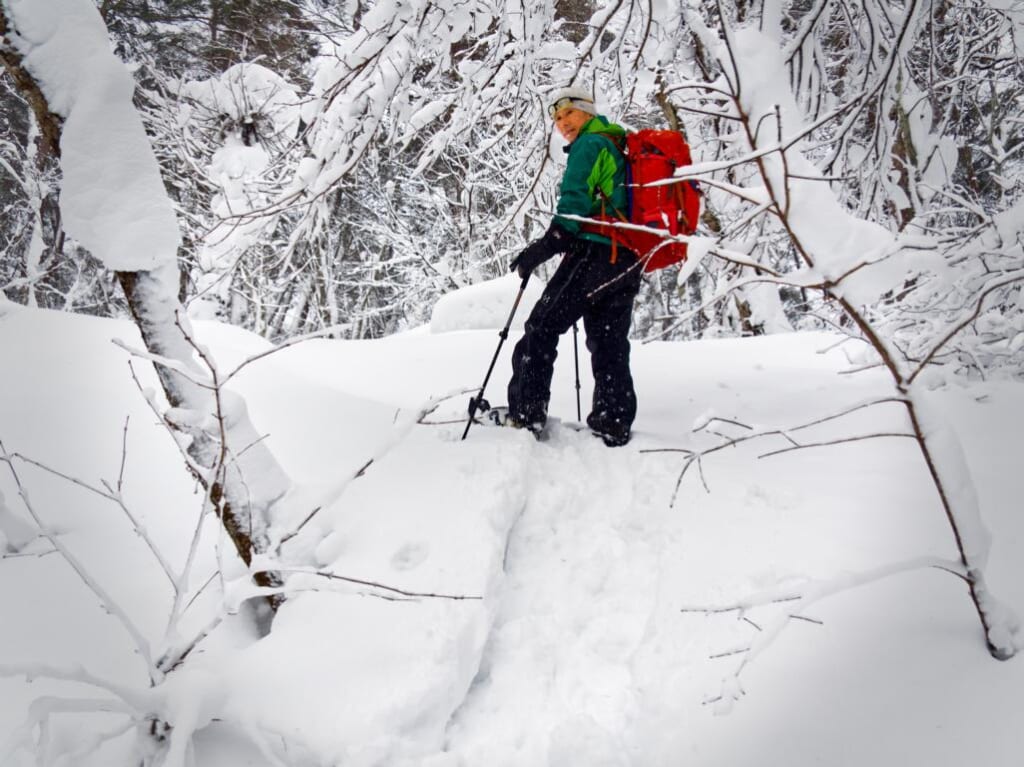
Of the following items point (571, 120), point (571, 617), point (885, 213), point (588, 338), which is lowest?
point (571, 617)

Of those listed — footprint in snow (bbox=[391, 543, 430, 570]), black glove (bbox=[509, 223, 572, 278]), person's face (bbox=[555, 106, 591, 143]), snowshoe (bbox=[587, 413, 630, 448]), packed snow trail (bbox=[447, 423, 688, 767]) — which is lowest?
packed snow trail (bbox=[447, 423, 688, 767])

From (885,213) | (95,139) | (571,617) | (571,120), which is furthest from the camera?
(885,213)

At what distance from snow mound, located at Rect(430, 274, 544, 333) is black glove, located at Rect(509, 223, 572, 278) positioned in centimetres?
392

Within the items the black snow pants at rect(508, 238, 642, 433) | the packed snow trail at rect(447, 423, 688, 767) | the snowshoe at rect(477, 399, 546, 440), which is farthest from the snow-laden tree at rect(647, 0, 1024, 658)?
the snowshoe at rect(477, 399, 546, 440)

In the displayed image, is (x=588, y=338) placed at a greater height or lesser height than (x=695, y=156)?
lesser

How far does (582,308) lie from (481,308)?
4.23 meters

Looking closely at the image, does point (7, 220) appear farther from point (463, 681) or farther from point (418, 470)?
point (463, 681)

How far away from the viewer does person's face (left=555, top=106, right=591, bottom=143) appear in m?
2.73

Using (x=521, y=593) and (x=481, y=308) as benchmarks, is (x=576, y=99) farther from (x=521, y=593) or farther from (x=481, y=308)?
(x=481, y=308)

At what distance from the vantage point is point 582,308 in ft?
9.75

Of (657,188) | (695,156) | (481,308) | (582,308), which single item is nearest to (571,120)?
(657,188)

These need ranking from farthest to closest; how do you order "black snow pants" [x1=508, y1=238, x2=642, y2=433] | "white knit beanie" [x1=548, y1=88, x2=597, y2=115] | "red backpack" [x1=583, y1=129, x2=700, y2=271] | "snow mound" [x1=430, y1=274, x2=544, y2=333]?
1. "snow mound" [x1=430, y1=274, x2=544, y2=333]
2. "black snow pants" [x1=508, y1=238, x2=642, y2=433]
3. "white knit beanie" [x1=548, y1=88, x2=597, y2=115]
4. "red backpack" [x1=583, y1=129, x2=700, y2=271]

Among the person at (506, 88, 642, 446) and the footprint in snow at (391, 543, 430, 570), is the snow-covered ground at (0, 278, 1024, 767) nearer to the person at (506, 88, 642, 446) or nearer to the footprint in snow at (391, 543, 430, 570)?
the footprint in snow at (391, 543, 430, 570)

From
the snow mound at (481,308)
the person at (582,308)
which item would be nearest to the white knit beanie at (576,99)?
the person at (582,308)
